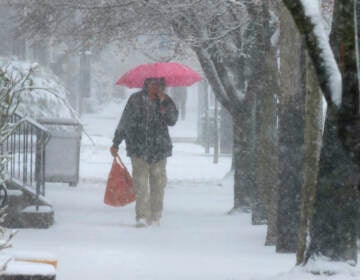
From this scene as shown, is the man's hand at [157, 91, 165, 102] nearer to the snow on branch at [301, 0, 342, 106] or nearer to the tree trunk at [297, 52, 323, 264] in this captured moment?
the tree trunk at [297, 52, 323, 264]

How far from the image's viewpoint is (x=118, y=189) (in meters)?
13.6

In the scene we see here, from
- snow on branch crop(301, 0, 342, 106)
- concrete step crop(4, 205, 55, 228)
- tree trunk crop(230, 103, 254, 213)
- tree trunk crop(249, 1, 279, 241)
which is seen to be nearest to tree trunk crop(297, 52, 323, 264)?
snow on branch crop(301, 0, 342, 106)

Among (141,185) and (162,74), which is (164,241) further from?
(162,74)

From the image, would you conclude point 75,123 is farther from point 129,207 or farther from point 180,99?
point 180,99

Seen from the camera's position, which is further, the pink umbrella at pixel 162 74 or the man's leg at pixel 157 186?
the pink umbrella at pixel 162 74

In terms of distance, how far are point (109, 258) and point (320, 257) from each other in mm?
2912

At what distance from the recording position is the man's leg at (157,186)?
12945 mm

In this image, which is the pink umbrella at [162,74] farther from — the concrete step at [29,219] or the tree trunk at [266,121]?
the concrete step at [29,219]

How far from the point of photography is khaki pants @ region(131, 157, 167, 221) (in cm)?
1290

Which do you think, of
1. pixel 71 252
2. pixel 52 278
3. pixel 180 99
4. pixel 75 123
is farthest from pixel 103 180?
pixel 180 99

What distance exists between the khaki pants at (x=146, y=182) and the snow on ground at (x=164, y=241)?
256 millimetres

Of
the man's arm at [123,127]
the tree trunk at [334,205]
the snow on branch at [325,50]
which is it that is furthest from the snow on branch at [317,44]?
the man's arm at [123,127]

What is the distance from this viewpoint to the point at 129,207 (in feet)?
53.5

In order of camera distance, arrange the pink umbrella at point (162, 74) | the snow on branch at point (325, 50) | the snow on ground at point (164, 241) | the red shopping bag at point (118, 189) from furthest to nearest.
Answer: the red shopping bag at point (118, 189)
the pink umbrella at point (162, 74)
the snow on ground at point (164, 241)
the snow on branch at point (325, 50)
